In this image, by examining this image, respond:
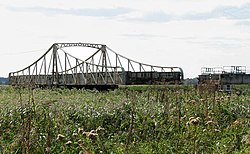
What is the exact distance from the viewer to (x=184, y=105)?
912 cm

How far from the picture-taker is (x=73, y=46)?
58219 millimetres

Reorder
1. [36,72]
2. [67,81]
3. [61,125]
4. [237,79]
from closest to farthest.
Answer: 1. [61,125]
2. [67,81]
3. [237,79]
4. [36,72]

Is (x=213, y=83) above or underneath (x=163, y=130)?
above

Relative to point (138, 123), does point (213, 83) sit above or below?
above

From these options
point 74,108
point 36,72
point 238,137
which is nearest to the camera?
point 238,137

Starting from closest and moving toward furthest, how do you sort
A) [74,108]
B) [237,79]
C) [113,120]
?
[113,120], [74,108], [237,79]

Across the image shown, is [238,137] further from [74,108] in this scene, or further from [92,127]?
[74,108]

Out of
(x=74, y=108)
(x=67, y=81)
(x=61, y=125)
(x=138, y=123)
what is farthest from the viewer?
(x=67, y=81)

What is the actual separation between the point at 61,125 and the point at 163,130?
130 centimetres

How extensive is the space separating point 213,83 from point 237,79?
140 ft

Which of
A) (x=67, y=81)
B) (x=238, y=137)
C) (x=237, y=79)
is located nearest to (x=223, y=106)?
(x=238, y=137)

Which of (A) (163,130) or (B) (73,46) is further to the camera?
(B) (73,46)

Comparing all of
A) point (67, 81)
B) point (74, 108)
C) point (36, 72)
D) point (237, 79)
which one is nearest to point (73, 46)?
point (36, 72)

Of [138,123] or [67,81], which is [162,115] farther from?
[67,81]
